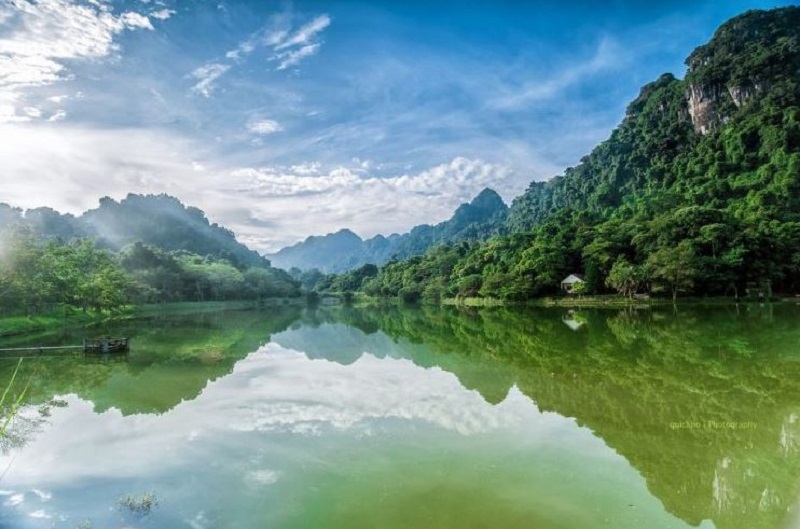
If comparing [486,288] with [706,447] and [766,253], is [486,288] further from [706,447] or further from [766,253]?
[706,447]

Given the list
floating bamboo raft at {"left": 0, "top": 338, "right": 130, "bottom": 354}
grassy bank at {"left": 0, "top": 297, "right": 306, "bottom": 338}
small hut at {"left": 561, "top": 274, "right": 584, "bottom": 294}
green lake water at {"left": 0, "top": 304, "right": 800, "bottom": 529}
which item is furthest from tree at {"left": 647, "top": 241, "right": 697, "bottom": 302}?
grassy bank at {"left": 0, "top": 297, "right": 306, "bottom": 338}

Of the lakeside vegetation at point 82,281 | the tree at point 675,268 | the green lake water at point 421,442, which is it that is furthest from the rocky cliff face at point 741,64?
the lakeside vegetation at point 82,281

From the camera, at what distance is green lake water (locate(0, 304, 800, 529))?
5.11m

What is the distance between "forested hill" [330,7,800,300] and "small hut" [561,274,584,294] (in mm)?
774

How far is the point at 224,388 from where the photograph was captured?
11820 millimetres

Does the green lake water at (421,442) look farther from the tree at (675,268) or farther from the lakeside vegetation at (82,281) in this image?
the tree at (675,268)

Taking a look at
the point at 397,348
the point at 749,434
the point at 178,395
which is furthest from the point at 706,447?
the point at 397,348

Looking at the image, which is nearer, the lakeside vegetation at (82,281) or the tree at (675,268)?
the lakeside vegetation at (82,281)

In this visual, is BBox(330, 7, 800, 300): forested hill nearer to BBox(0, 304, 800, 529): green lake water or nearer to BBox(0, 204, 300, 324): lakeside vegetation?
BBox(0, 304, 800, 529): green lake water

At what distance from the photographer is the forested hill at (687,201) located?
3419 cm

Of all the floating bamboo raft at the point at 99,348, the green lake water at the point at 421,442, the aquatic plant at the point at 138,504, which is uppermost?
the floating bamboo raft at the point at 99,348

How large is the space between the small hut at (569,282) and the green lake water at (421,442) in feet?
83.1

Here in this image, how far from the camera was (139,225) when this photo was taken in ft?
342

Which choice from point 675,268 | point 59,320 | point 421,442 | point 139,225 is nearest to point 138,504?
point 421,442
